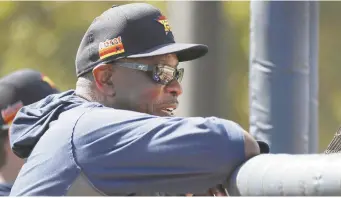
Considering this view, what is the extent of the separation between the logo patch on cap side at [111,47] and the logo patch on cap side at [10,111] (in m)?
1.86

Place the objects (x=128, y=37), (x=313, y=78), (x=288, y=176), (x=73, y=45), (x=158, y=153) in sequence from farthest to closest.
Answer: (x=73, y=45)
(x=313, y=78)
(x=128, y=37)
(x=158, y=153)
(x=288, y=176)

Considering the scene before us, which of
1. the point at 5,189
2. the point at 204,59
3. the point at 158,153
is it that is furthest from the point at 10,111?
the point at 158,153

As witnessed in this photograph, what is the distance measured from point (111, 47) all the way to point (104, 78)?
11cm

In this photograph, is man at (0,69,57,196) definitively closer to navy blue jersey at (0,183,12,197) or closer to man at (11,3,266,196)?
navy blue jersey at (0,183,12,197)

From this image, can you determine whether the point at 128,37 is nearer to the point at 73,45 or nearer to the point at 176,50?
the point at 176,50

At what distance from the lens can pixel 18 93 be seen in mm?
5027

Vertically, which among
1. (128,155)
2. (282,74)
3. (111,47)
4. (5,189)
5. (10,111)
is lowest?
(5,189)

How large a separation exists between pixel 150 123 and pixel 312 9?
1938mm

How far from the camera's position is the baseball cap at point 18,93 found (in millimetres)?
5000

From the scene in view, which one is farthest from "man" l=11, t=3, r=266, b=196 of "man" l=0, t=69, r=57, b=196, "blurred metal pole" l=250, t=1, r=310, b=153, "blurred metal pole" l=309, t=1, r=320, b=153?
"man" l=0, t=69, r=57, b=196

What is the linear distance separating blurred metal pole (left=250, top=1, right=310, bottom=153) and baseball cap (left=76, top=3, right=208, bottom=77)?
107 cm

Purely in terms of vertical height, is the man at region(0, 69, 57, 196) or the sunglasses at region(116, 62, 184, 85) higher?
the sunglasses at region(116, 62, 184, 85)

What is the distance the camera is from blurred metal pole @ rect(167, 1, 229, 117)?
571 centimetres

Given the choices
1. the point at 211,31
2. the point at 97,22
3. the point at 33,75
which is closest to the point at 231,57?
the point at 211,31
